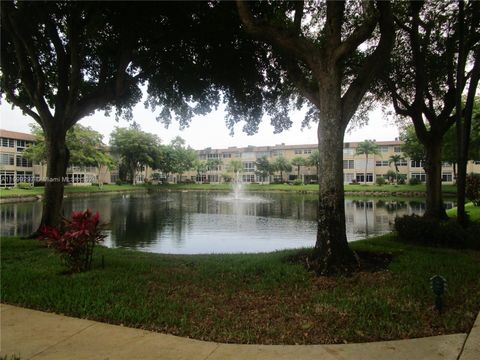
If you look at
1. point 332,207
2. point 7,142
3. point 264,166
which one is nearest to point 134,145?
point 7,142

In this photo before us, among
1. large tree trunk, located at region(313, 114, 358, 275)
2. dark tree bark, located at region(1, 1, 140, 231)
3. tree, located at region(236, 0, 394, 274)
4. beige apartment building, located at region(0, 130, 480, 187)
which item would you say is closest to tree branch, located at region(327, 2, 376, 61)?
tree, located at region(236, 0, 394, 274)

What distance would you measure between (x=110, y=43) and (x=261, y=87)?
551 centimetres

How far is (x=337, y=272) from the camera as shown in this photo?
6512 mm

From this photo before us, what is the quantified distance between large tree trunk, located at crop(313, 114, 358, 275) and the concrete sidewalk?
109 inches

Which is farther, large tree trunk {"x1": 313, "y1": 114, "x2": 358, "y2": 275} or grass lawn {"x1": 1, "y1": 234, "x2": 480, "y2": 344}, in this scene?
large tree trunk {"x1": 313, "y1": 114, "x2": 358, "y2": 275}

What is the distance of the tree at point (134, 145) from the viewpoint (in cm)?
6525

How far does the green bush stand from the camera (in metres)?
9.45

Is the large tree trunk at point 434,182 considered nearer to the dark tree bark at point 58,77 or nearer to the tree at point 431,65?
the tree at point 431,65

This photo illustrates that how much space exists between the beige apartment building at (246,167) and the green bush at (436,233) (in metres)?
52.0

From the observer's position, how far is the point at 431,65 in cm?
1420

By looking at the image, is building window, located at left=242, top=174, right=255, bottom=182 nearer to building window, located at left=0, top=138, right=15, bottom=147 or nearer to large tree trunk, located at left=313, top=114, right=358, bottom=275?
building window, located at left=0, top=138, right=15, bottom=147

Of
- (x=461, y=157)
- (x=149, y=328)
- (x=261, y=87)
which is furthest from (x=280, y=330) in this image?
(x=261, y=87)

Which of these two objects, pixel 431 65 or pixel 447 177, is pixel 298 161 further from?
pixel 431 65

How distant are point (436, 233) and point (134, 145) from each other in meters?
61.0
